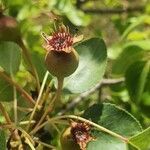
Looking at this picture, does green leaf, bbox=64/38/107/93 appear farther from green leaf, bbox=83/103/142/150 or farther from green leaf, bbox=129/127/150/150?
green leaf, bbox=129/127/150/150

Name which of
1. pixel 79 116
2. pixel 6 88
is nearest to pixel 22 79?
pixel 6 88

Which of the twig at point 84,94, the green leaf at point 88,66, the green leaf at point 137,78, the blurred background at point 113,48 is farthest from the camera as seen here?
the twig at point 84,94

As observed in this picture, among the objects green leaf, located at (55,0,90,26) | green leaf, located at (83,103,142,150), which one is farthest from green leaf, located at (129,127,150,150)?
green leaf, located at (55,0,90,26)

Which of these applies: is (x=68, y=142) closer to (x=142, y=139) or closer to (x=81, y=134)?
(x=81, y=134)

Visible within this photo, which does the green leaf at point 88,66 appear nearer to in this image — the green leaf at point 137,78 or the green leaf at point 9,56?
the green leaf at point 9,56

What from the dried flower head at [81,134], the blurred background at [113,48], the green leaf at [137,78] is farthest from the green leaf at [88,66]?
the green leaf at [137,78]

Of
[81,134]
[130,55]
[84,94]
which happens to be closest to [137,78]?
[130,55]
